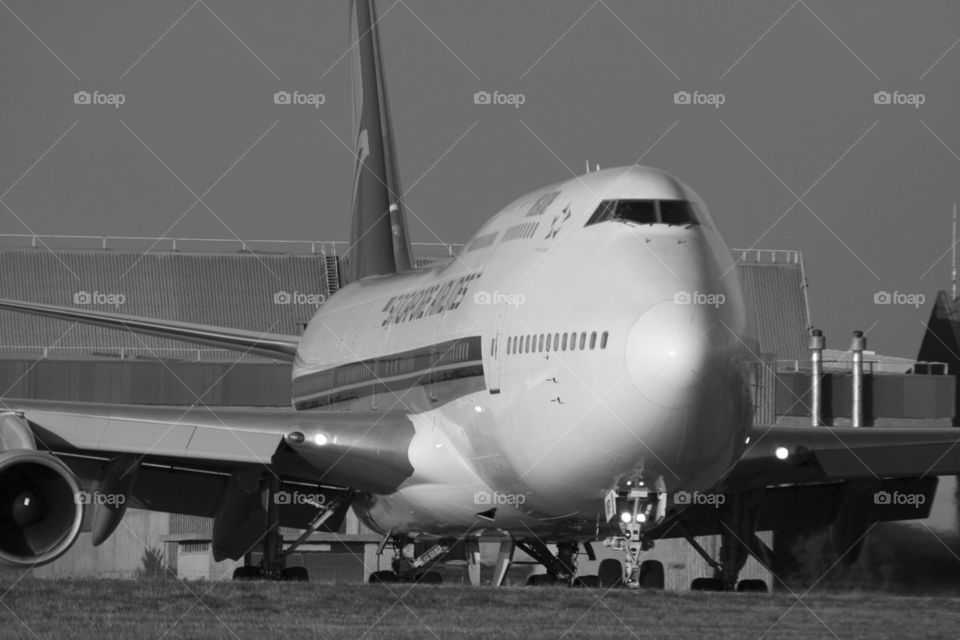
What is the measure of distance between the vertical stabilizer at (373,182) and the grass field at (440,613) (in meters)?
16.1

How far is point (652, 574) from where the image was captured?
22.4m

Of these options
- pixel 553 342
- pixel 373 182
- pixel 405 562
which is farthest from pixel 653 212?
pixel 373 182

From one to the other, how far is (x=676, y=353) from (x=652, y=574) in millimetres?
7079

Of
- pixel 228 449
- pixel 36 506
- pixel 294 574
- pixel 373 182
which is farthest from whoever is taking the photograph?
pixel 373 182

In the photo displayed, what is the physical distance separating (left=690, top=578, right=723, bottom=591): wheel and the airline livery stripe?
4661 millimetres

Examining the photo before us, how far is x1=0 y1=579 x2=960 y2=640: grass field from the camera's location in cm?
1270

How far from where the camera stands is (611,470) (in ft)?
56.3

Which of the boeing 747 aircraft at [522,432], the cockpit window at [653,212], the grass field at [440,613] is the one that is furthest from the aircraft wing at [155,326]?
the cockpit window at [653,212]

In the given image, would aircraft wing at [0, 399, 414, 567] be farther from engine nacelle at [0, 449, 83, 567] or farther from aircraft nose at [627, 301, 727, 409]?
aircraft nose at [627, 301, 727, 409]

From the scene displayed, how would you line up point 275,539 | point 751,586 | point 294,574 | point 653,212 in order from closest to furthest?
point 653,212 → point 751,586 → point 275,539 → point 294,574

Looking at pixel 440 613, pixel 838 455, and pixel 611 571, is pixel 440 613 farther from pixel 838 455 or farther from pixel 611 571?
pixel 838 455

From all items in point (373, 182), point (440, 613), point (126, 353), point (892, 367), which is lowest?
point (440, 613)

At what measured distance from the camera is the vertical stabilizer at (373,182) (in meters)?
32.0

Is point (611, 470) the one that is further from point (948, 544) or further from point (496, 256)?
point (948, 544)
